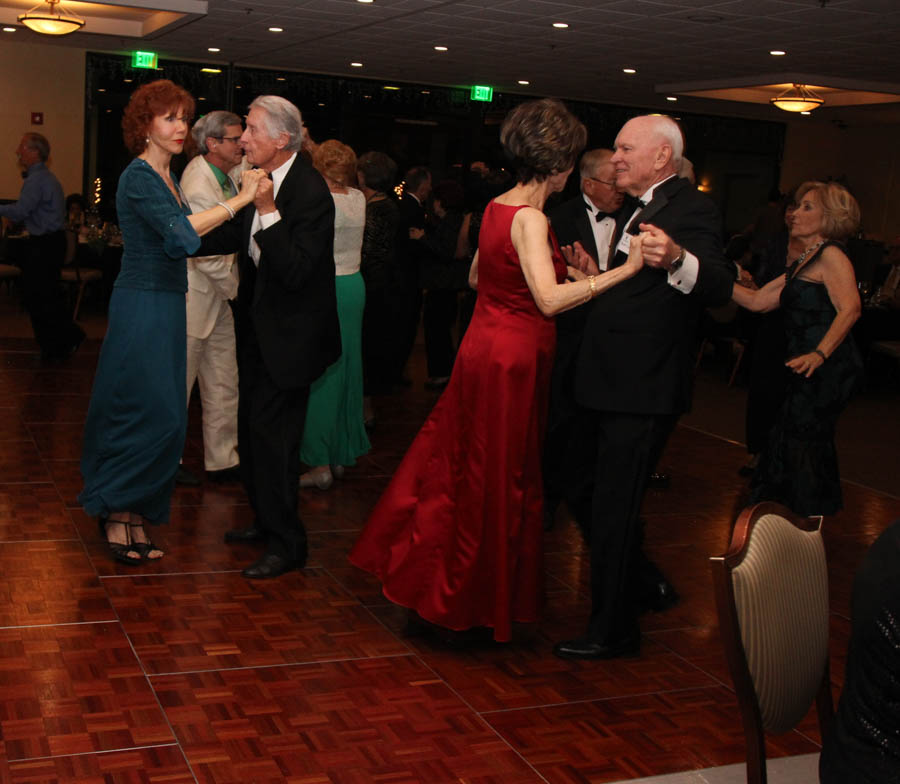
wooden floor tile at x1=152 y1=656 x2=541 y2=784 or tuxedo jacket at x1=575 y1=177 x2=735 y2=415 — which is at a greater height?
tuxedo jacket at x1=575 y1=177 x2=735 y2=415

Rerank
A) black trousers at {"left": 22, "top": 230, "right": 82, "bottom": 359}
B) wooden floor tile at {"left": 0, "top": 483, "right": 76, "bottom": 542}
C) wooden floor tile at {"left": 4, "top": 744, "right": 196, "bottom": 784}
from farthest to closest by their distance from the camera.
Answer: black trousers at {"left": 22, "top": 230, "right": 82, "bottom": 359} → wooden floor tile at {"left": 0, "top": 483, "right": 76, "bottom": 542} → wooden floor tile at {"left": 4, "top": 744, "right": 196, "bottom": 784}

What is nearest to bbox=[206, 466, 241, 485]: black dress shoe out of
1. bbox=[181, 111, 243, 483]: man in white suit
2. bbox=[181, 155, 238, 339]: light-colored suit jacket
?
bbox=[181, 111, 243, 483]: man in white suit

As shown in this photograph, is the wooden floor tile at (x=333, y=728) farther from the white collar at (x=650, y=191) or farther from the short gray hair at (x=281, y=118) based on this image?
the short gray hair at (x=281, y=118)

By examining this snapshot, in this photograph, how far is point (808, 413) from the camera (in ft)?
15.6

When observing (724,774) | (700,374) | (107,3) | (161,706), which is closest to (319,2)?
(107,3)

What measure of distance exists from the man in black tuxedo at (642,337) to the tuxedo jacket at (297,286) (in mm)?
976

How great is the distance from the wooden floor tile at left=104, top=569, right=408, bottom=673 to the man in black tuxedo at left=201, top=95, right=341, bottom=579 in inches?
6.8

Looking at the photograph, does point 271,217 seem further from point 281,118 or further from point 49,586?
point 49,586

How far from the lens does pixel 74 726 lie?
2789 mm

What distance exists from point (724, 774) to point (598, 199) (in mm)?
2731

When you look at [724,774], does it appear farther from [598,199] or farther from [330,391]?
[330,391]

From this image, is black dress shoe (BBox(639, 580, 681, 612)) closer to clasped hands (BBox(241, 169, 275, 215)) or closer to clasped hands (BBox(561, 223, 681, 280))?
clasped hands (BBox(561, 223, 681, 280))

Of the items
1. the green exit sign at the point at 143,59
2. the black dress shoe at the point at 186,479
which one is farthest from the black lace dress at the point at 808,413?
the green exit sign at the point at 143,59

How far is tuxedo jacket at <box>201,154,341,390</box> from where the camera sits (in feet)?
12.1
